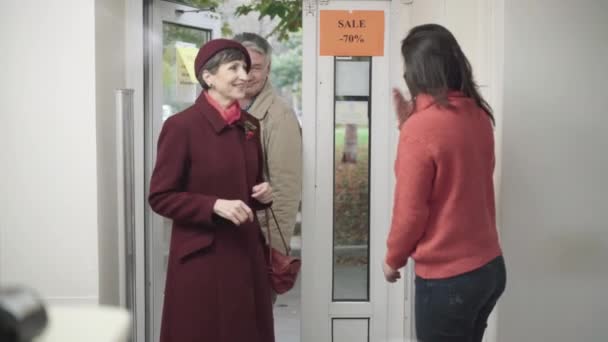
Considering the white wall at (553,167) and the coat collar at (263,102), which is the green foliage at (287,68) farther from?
the white wall at (553,167)

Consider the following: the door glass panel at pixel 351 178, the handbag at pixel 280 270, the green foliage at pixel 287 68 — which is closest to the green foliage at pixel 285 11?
the door glass panel at pixel 351 178

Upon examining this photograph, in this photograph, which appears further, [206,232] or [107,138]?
[107,138]

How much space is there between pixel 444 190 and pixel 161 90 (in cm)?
199

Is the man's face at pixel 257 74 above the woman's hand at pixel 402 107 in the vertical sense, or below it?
above

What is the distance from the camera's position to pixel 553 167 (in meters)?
2.66

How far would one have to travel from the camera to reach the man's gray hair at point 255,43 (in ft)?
12.1

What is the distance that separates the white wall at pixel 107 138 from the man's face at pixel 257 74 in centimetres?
59

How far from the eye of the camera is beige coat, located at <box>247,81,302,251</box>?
11.4 ft

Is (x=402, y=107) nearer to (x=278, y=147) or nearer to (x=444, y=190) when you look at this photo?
(x=444, y=190)

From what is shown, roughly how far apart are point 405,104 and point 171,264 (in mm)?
1024

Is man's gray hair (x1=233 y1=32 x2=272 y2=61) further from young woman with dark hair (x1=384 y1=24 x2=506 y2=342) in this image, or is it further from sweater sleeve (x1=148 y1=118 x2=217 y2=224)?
young woman with dark hair (x1=384 y1=24 x2=506 y2=342)

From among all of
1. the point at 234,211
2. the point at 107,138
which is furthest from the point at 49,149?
the point at 234,211

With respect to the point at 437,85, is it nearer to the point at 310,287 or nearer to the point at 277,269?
the point at 277,269

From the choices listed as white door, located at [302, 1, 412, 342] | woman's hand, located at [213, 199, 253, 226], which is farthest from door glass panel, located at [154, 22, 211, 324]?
woman's hand, located at [213, 199, 253, 226]
